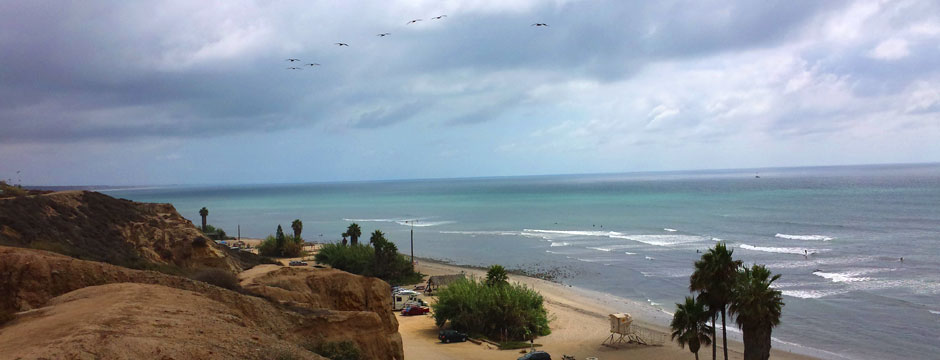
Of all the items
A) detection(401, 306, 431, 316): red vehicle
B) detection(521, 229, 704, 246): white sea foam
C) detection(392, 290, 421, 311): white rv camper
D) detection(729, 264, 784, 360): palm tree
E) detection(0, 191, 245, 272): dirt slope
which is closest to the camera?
detection(729, 264, 784, 360): palm tree

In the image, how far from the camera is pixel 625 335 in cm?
→ 3262

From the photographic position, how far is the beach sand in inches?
1133

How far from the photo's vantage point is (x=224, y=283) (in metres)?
20.0

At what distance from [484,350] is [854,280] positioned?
111 ft

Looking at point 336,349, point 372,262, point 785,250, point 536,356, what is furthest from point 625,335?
point 785,250

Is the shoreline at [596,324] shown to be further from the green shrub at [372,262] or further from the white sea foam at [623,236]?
the white sea foam at [623,236]

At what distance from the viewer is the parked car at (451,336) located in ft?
102

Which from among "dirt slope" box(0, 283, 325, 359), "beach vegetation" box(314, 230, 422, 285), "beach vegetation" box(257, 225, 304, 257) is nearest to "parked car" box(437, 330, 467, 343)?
"dirt slope" box(0, 283, 325, 359)

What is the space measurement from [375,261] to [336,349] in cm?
3499

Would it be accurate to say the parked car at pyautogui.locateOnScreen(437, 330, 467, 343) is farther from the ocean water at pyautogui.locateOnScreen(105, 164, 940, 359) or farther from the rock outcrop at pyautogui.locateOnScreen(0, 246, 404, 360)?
the ocean water at pyautogui.locateOnScreen(105, 164, 940, 359)

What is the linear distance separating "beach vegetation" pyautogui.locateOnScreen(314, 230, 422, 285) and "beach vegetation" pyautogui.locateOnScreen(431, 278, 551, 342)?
Answer: 16.7 metres

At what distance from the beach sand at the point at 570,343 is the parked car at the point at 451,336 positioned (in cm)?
37

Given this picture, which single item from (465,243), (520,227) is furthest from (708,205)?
(465,243)

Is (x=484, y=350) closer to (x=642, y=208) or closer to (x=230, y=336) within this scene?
(x=230, y=336)
